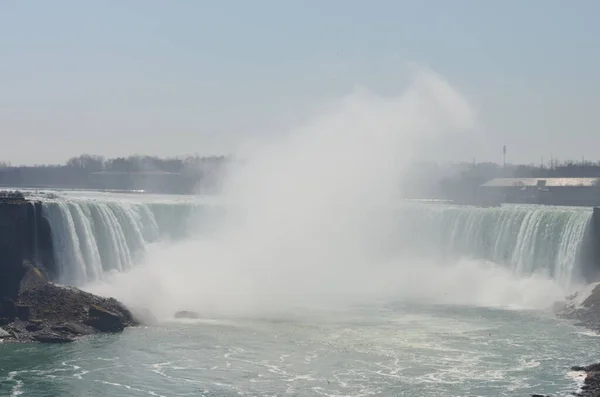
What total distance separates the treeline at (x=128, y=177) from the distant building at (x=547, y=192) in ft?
92.0

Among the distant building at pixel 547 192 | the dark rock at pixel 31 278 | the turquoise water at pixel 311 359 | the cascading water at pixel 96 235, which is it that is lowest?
the turquoise water at pixel 311 359

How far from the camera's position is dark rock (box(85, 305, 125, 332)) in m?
32.0

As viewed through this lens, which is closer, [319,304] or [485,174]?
[319,304]

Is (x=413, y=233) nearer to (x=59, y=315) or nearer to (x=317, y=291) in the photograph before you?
(x=317, y=291)

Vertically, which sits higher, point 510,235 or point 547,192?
point 547,192

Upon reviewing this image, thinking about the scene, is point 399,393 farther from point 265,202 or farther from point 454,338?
point 265,202

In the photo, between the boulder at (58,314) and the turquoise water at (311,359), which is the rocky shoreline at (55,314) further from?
the turquoise water at (311,359)

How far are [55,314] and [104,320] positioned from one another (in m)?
1.74

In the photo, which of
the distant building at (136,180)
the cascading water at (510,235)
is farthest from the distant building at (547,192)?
the distant building at (136,180)

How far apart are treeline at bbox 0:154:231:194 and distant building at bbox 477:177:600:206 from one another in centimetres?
2805

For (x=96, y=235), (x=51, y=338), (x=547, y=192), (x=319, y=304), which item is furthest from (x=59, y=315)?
(x=547, y=192)

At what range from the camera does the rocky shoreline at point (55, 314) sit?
101 feet

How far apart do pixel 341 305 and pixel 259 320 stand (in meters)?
6.21

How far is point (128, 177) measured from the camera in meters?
105
